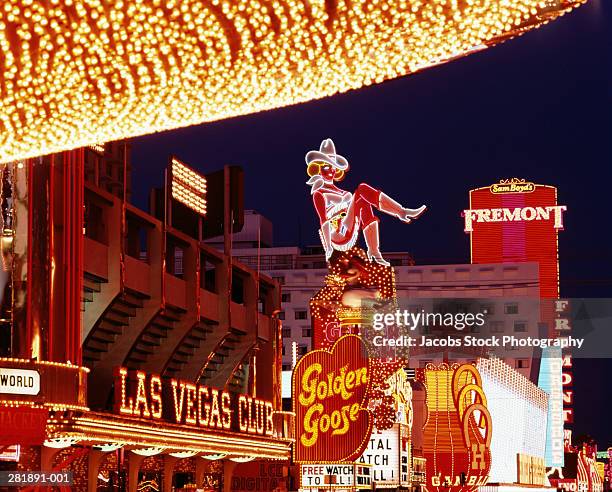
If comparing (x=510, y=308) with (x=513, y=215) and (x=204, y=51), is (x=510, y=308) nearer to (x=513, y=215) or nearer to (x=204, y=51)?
(x=513, y=215)

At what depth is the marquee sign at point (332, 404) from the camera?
3388 cm

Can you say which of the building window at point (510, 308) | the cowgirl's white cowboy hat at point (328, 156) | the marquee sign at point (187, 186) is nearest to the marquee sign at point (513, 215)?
the building window at point (510, 308)

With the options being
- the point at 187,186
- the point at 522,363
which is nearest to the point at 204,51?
the point at 187,186

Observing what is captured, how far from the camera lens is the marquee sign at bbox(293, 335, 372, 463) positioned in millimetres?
33875

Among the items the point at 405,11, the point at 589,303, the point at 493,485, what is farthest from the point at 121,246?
the point at 589,303

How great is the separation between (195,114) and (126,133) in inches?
16.9

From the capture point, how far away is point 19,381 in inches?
947

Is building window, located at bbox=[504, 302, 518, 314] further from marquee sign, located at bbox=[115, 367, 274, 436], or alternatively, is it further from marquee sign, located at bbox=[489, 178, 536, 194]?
marquee sign, located at bbox=[115, 367, 274, 436]

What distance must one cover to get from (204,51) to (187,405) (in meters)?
28.9

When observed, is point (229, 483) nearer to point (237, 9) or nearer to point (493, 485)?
point (493, 485)

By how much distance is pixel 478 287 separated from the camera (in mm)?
135125

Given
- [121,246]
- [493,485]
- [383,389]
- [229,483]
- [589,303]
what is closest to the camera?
[121,246]

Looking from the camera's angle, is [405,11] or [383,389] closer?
[405,11]

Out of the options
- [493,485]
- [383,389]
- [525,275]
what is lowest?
[493,485]
